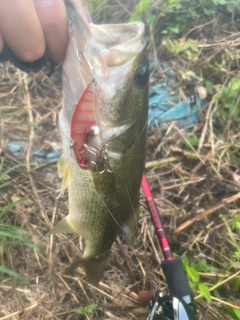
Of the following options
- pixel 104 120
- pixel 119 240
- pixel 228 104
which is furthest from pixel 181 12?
pixel 104 120

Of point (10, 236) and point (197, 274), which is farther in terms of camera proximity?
point (10, 236)

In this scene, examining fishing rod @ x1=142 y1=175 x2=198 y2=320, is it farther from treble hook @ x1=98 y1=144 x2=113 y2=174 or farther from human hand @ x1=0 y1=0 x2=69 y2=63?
human hand @ x1=0 y1=0 x2=69 y2=63

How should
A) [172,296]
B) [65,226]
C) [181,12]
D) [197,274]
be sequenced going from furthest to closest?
[181,12] < [197,274] < [172,296] < [65,226]

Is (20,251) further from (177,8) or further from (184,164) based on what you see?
(177,8)

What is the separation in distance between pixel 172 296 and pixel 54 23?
1.25m

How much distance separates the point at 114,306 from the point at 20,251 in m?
0.62

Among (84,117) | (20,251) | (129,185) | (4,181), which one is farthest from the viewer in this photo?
(4,181)

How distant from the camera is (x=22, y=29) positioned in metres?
1.14

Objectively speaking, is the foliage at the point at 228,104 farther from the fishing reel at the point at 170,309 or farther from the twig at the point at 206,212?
the fishing reel at the point at 170,309

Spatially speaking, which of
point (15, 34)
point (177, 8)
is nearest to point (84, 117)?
point (15, 34)

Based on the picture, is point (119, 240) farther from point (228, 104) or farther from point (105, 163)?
point (228, 104)

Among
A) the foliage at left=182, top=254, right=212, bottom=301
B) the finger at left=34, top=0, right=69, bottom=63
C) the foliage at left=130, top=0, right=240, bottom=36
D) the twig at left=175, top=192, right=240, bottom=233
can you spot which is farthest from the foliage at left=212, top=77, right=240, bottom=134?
the finger at left=34, top=0, right=69, bottom=63

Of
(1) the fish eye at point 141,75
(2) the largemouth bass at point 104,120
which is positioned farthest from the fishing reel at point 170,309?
(1) the fish eye at point 141,75

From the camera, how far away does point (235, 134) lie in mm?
2996
